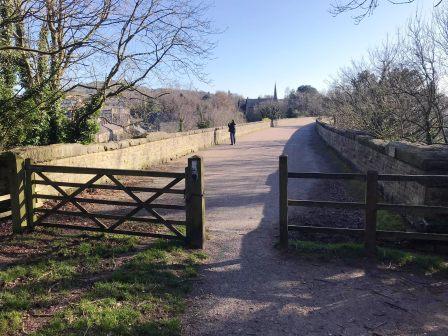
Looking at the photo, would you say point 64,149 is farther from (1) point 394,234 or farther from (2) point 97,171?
(1) point 394,234

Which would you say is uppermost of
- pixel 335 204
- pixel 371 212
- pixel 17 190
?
pixel 17 190

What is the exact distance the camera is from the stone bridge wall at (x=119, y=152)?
8820mm

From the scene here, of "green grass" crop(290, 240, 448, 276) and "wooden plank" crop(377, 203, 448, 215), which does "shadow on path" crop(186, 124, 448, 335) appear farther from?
"wooden plank" crop(377, 203, 448, 215)

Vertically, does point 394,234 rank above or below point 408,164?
below

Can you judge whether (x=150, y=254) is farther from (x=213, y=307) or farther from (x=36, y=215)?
(x=36, y=215)

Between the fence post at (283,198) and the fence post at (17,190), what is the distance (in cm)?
420

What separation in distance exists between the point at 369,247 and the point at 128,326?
3.61 m

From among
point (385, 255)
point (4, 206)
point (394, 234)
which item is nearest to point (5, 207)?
point (4, 206)

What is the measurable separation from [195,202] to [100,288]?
194cm

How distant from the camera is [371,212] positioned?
5.84 metres

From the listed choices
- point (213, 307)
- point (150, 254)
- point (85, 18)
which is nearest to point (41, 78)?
point (85, 18)

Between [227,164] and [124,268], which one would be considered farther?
[227,164]

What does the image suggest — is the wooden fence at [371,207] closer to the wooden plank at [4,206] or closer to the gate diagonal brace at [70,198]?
the gate diagonal brace at [70,198]

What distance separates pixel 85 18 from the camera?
27.5 feet
